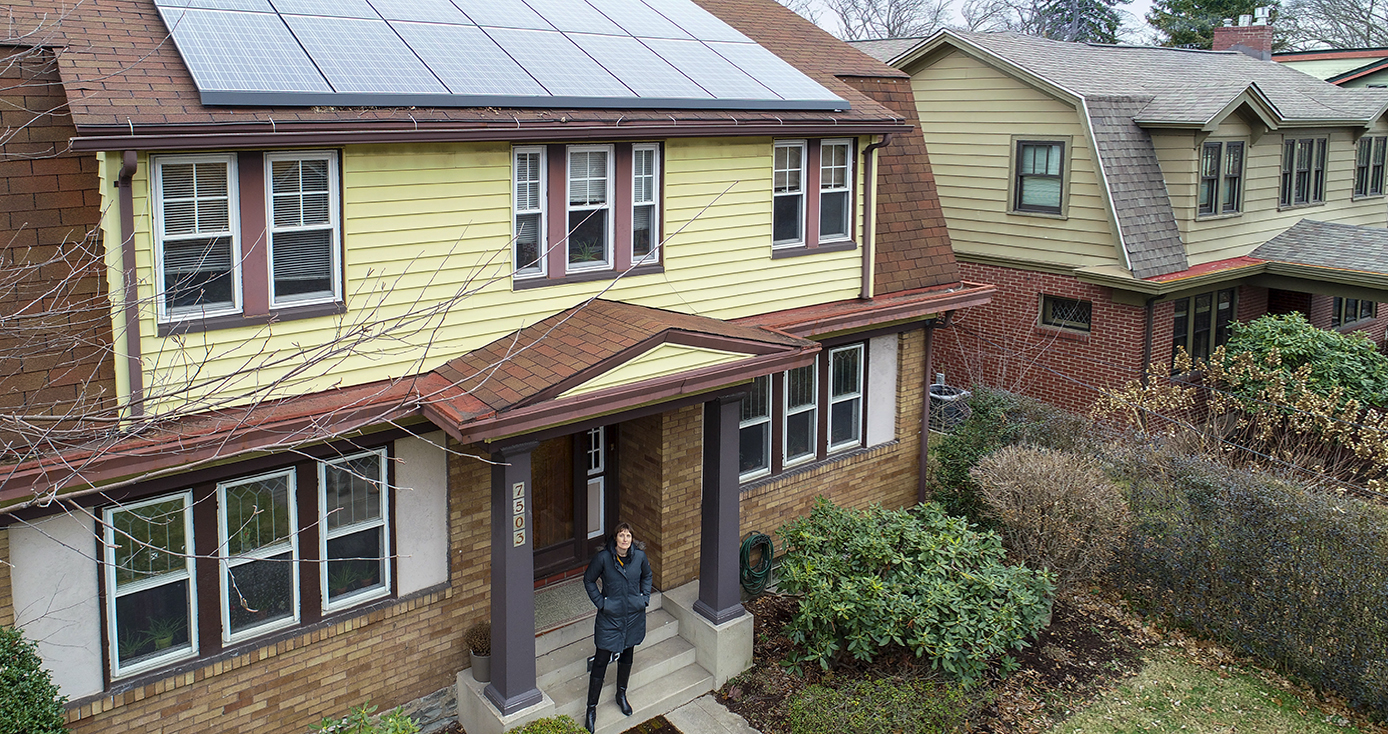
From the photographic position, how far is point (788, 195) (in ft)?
41.5

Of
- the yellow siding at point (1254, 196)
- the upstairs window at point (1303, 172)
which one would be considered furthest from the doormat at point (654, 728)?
the upstairs window at point (1303, 172)

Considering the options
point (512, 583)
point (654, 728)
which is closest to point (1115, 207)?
point (654, 728)

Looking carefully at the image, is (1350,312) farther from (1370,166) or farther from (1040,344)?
(1040,344)

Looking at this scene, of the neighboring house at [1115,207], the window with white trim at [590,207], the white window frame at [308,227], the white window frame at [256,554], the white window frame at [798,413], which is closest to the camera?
the white window frame at [308,227]

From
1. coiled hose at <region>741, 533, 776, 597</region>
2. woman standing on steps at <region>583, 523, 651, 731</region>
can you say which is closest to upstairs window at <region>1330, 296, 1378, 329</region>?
coiled hose at <region>741, 533, 776, 597</region>

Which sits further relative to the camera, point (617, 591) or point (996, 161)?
point (996, 161)

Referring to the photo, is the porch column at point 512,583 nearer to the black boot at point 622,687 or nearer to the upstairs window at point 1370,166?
the black boot at point 622,687

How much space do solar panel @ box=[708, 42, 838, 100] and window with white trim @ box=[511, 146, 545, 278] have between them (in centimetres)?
323

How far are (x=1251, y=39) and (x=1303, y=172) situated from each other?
8.55 m

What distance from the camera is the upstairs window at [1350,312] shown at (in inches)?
928

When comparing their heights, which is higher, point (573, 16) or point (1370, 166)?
point (573, 16)

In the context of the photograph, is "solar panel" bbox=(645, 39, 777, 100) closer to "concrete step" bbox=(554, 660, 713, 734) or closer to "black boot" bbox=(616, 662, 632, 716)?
"black boot" bbox=(616, 662, 632, 716)

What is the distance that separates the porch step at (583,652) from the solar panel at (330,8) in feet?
21.4

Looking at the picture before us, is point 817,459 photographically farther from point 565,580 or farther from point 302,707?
point 302,707
